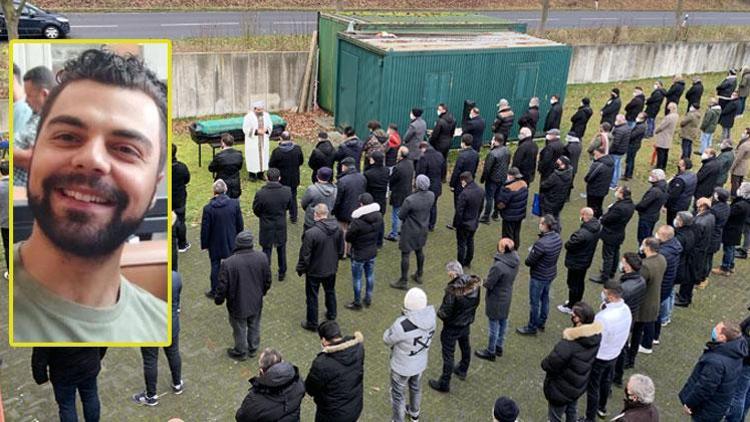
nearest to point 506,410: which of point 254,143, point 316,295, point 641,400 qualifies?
point 641,400

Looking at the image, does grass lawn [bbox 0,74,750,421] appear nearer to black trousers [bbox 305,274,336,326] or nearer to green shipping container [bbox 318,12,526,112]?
black trousers [bbox 305,274,336,326]

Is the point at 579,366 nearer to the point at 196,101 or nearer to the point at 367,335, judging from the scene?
→ the point at 367,335

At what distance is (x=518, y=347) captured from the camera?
8688 mm

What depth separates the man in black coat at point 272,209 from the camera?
9047 millimetres

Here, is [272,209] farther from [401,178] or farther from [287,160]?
[401,178]

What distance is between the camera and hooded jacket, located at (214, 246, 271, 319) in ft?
24.3

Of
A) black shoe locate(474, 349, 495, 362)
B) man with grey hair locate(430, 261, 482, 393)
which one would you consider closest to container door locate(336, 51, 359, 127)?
black shoe locate(474, 349, 495, 362)

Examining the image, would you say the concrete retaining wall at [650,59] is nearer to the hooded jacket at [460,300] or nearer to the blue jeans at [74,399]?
the hooded jacket at [460,300]

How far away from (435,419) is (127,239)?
463 cm

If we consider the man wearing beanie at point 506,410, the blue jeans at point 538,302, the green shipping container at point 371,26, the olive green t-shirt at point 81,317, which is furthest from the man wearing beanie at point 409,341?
the green shipping container at point 371,26

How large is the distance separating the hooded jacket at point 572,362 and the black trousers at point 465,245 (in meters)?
3.82

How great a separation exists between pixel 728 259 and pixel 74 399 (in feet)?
31.5

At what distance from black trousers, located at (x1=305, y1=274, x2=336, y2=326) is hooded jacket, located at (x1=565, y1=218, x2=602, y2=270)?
305 cm

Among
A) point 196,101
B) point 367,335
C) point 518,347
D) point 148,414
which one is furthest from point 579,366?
point 196,101
